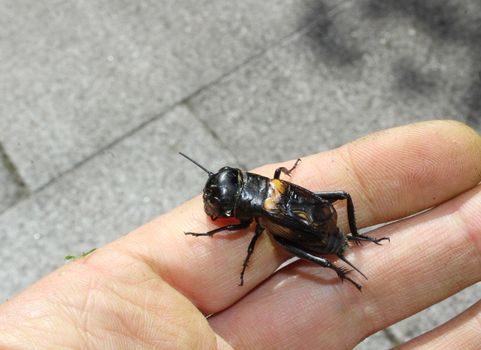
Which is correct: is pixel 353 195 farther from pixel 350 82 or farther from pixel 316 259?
pixel 350 82

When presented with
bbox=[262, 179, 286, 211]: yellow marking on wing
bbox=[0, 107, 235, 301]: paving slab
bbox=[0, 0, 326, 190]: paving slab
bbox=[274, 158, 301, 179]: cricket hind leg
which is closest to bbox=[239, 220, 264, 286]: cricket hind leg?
bbox=[262, 179, 286, 211]: yellow marking on wing

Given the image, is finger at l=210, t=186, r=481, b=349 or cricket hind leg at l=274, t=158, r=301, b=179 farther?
cricket hind leg at l=274, t=158, r=301, b=179

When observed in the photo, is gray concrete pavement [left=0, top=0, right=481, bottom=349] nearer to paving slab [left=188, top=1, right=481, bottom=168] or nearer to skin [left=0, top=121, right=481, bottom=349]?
paving slab [left=188, top=1, right=481, bottom=168]

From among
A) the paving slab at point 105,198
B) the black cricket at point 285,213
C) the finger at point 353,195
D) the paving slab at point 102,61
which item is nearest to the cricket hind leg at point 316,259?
the black cricket at point 285,213

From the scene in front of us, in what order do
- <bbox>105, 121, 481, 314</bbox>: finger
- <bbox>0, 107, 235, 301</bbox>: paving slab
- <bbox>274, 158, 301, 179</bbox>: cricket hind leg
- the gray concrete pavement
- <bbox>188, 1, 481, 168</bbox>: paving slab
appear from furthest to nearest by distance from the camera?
<bbox>188, 1, 481, 168</bbox>: paving slab < the gray concrete pavement < <bbox>0, 107, 235, 301</bbox>: paving slab < <bbox>274, 158, 301, 179</bbox>: cricket hind leg < <bbox>105, 121, 481, 314</bbox>: finger

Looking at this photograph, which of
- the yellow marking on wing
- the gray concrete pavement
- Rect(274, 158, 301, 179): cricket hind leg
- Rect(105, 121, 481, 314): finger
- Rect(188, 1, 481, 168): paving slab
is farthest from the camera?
Rect(188, 1, 481, 168): paving slab

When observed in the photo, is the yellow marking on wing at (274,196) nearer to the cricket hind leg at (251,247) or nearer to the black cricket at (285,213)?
the black cricket at (285,213)
